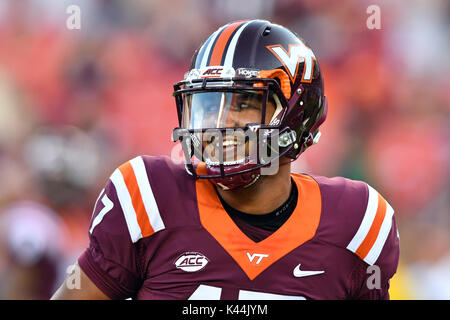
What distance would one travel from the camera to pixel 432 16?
4812 mm

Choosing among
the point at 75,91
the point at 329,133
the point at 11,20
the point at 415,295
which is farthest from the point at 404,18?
the point at 11,20

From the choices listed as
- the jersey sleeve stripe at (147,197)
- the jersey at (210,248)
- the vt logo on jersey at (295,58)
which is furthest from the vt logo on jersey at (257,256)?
the vt logo on jersey at (295,58)

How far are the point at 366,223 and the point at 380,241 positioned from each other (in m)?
0.07

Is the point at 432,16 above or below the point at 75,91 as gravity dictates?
above

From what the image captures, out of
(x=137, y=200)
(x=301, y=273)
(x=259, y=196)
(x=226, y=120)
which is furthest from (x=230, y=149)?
(x=301, y=273)

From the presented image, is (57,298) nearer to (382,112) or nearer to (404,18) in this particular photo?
(382,112)

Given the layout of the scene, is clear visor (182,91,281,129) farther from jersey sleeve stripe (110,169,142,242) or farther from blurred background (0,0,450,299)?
blurred background (0,0,450,299)

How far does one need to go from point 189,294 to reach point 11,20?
369 cm

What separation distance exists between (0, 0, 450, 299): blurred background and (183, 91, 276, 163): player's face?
7.87ft

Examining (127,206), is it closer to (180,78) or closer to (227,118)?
(227,118)

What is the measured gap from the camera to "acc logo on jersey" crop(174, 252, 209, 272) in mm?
1895

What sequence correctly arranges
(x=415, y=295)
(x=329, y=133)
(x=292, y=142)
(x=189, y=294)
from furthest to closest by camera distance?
(x=329, y=133)
(x=415, y=295)
(x=292, y=142)
(x=189, y=294)

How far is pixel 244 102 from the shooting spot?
1984 mm

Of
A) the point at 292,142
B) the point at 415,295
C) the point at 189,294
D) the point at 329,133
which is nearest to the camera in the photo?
the point at 189,294
